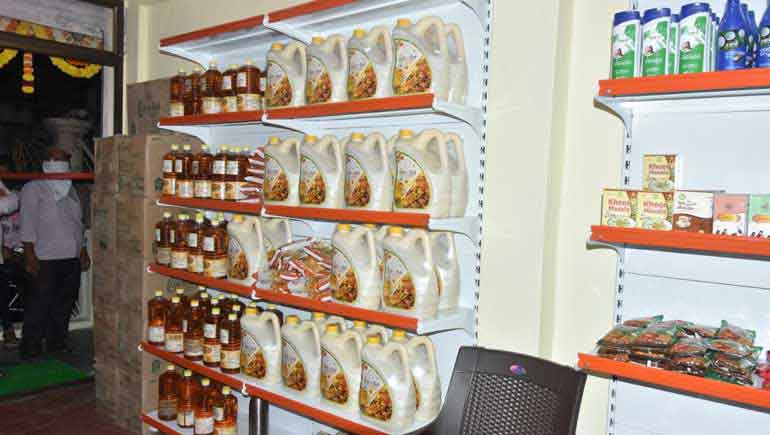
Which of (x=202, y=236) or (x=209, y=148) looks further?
(x=209, y=148)

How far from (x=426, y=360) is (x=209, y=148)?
1.99 metres

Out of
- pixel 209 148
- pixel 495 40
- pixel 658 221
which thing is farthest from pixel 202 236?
pixel 658 221

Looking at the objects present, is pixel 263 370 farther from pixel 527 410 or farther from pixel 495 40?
pixel 495 40

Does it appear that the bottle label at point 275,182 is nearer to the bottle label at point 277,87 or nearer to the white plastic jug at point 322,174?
the white plastic jug at point 322,174

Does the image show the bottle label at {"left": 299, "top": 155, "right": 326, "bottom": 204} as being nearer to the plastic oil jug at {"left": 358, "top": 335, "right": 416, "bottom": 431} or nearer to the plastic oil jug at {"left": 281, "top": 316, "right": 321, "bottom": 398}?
the plastic oil jug at {"left": 281, "top": 316, "right": 321, "bottom": 398}

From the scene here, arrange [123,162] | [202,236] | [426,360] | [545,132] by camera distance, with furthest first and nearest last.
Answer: [123,162], [202,236], [426,360], [545,132]

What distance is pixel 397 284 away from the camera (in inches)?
91.1

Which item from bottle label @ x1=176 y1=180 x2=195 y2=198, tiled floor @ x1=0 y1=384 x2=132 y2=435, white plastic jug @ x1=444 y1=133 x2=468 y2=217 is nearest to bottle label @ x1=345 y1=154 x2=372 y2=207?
white plastic jug @ x1=444 y1=133 x2=468 y2=217

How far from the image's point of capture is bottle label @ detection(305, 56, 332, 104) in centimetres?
259

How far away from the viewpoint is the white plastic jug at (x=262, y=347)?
2789 millimetres

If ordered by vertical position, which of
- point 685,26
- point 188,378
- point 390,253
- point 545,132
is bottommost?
point 188,378

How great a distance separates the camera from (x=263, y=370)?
111 inches

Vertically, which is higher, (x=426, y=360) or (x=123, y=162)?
(x=123, y=162)

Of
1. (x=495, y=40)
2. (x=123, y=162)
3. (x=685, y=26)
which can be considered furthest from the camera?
(x=123, y=162)
